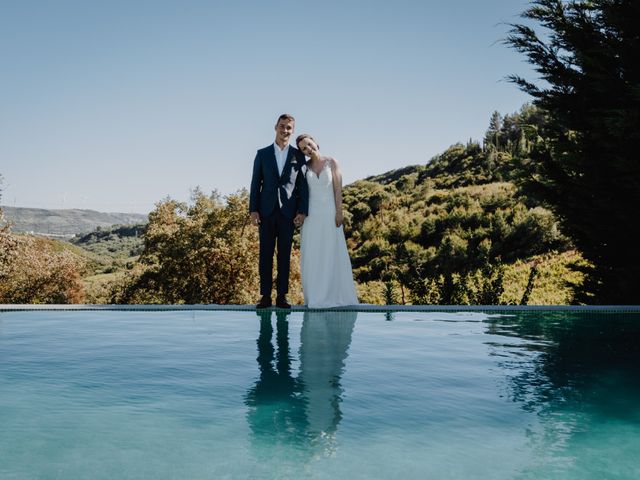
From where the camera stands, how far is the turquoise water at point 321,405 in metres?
1.86

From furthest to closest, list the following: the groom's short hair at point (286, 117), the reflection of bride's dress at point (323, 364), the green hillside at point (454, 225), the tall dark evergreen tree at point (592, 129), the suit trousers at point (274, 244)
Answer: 1. the green hillside at point (454, 225)
2. the tall dark evergreen tree at point (592, 129)
3. the suit trousers at point (274, 244)
4. the groom's short hair at point (286, 117)
5. the reflection of bride's dress at point (323, 364)

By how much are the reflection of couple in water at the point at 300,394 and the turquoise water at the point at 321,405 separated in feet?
0.04

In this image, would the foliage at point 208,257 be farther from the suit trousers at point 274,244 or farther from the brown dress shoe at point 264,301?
the suit trousers at point 274,244

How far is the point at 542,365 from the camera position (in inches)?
135

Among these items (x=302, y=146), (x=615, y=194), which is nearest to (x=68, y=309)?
(x=302, y=146)

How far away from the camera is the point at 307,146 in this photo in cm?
609

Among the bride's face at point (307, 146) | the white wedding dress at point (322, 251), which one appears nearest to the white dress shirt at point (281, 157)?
the bride's face at point (307, 146)

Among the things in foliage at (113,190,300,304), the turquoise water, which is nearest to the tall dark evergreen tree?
the turquoise water

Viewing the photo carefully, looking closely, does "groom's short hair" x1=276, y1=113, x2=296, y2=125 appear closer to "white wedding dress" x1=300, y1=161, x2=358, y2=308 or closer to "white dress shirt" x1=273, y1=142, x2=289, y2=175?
"white dress shirt" x1=273, y1=142, x2=289, y2=175

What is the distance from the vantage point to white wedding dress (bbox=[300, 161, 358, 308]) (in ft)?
20.8

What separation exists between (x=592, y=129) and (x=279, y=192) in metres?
4.08

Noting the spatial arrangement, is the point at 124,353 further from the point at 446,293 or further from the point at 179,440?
the point at 446,293

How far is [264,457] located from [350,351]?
Result: 81.4 inches

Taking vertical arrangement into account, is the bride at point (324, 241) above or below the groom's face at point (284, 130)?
below
